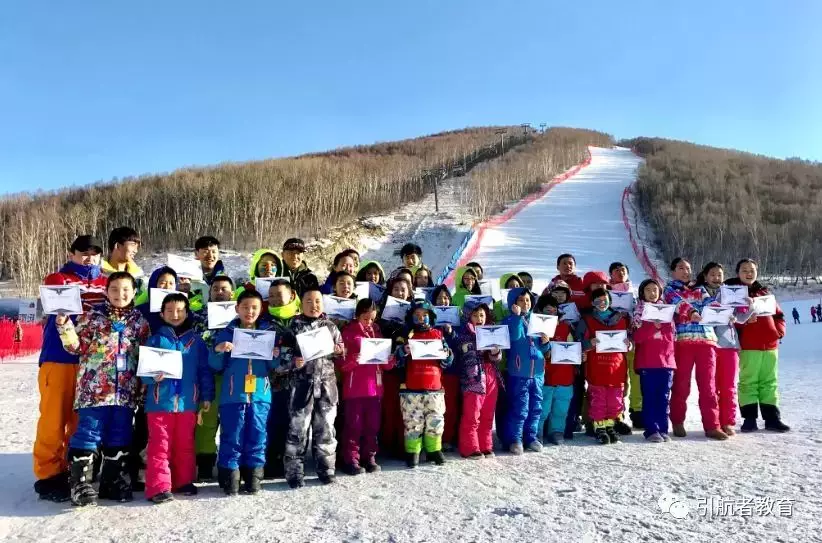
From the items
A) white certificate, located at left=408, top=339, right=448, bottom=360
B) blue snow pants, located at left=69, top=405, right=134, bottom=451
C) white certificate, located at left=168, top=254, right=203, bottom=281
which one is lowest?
blue snow pants, located at left=69, top=405, right=134, bottom=451

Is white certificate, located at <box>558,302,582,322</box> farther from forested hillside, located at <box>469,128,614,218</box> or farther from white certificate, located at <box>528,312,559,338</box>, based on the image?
forested hillside, located at <box>469,128,614,218</box>

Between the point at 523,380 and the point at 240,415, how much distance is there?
2597mm

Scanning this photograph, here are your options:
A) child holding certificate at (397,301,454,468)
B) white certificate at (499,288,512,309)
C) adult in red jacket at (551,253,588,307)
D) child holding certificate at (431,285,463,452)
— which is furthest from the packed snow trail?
child holding certificate at (397,301,454,468)

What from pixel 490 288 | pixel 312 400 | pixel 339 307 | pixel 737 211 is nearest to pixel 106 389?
pixel 312 400

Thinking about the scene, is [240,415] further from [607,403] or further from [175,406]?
[607,403]

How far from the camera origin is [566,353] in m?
5.20

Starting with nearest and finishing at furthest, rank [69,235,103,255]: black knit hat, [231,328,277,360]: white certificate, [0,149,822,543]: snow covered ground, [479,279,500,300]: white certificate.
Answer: [0,149,822,543]: snow covered ground → [231,328,277,360]: white certificate → [69,235,103,255]: black knit hat → [479,279,500,300]: white certificate

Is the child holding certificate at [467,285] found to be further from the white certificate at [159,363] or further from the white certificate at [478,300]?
the white certificate at [159,363]

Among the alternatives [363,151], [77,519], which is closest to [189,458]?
[77,519]

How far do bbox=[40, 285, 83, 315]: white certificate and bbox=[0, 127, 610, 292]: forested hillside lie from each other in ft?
85.7

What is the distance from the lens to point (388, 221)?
31.1 m

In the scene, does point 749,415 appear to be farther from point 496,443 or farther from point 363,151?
point 363,151

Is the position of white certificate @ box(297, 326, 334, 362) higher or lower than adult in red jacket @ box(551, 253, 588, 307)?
lower

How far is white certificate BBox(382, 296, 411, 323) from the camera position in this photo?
15.9 ft
